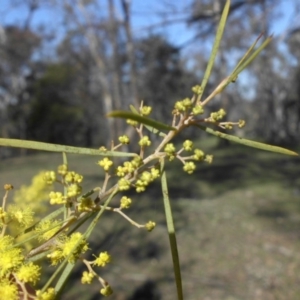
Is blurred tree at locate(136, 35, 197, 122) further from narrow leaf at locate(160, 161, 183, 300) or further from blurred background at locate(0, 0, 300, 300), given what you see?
narrow leaf at locate(160, 161, 183, 300)

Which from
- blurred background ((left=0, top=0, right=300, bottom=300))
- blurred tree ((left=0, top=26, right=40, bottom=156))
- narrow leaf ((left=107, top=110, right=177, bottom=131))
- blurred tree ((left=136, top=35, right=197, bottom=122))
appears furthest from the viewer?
blurred tree ((left=0, top=26, right=40, bottom=156))

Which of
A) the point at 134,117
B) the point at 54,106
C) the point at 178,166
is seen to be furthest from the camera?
the point at 54,106

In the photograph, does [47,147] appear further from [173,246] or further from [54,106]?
[54,106]

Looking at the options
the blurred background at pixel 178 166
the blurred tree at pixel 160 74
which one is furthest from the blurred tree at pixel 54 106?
the blurred tree at pixel 160 74

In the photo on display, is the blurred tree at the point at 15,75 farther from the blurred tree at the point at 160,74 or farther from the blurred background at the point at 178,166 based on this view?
the blurred tree at the point at 160,74

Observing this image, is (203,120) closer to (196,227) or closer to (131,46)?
(196,227)

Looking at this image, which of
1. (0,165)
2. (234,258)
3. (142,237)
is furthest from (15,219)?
(0,165)

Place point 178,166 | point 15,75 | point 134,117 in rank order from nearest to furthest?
point 134,117 < point 178,166 < point 15,75

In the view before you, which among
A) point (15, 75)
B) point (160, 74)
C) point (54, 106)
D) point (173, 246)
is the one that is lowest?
point (173, 246)

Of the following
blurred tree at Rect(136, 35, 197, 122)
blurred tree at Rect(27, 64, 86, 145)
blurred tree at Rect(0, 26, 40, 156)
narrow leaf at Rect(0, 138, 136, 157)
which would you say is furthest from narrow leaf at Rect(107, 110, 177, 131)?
blurred tree at Rect(27, 64, 86, 145)

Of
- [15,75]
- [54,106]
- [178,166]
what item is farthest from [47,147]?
[54,106]

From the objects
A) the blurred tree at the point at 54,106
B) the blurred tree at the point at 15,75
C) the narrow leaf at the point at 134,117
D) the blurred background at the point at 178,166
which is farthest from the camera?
the blurred tree at the point at 54,106
